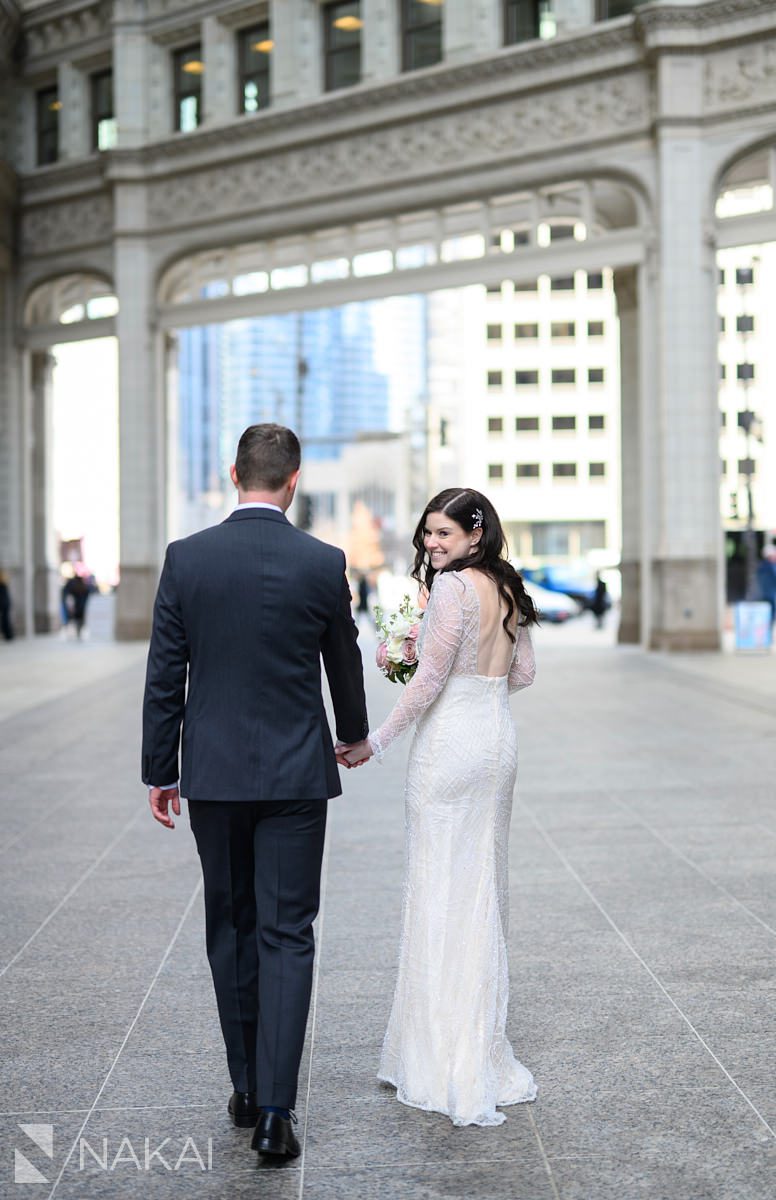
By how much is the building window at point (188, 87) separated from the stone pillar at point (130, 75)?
63 centimetres

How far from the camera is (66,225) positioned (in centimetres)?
Result: 3272

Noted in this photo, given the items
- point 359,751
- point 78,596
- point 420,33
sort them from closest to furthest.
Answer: point 359,751, point 420,33, point 78,596

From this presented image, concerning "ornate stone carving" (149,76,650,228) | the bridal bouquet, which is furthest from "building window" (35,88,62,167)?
the bridal bouquet

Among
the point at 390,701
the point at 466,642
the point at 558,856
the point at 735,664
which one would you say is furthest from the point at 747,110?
the point at 466,642

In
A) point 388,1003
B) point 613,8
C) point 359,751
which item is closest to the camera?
point 359,751

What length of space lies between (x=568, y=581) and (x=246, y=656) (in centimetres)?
4386

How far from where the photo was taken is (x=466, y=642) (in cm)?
436

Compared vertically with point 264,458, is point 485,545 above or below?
below

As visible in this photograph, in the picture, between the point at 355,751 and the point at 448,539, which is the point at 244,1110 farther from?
the point at 448,539

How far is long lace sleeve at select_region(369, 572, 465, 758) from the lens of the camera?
4.31 m

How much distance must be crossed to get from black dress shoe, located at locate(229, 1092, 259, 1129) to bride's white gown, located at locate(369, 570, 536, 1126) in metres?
0.43

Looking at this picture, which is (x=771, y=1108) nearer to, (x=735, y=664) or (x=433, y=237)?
(x=735, y=664)

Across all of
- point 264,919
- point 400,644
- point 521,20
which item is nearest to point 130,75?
point 521,20

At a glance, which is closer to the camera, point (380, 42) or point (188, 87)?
point (380, 42)
